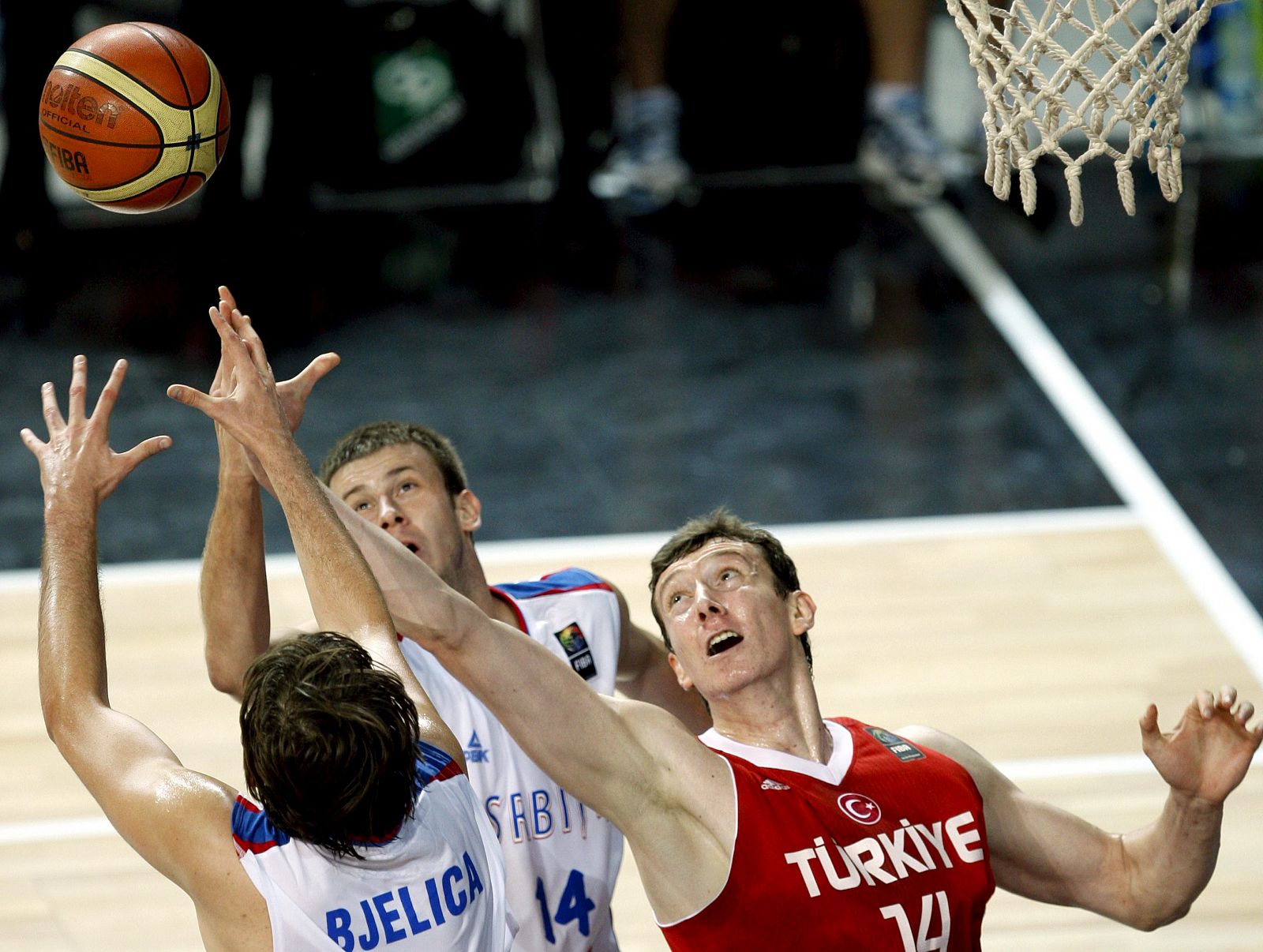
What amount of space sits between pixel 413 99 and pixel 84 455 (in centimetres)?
780

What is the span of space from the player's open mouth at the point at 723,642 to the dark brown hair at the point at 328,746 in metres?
0.91

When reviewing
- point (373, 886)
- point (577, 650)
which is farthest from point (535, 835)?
point (373, 886)

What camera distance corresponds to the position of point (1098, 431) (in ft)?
26.7

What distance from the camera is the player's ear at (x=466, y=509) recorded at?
13.6 ft

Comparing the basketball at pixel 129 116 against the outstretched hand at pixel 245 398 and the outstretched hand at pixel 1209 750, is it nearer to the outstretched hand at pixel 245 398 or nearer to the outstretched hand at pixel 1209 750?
the outstretched hand at pixel 245 398

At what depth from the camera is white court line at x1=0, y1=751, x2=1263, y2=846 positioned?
5.40 m

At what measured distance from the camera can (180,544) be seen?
7.37 m

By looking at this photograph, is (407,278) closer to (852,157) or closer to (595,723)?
(852,157)

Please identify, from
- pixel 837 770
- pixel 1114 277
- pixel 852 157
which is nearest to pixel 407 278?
pixel 852 157

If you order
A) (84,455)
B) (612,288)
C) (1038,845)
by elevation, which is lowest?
(1038,845)

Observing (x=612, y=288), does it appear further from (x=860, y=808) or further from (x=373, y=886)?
(x=373, y=886)

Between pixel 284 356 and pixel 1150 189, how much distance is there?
5.57 metres

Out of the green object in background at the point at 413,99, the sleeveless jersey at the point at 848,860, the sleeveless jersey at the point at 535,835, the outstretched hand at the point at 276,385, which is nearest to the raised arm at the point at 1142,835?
the sleeveless jersey at the point at 848,860

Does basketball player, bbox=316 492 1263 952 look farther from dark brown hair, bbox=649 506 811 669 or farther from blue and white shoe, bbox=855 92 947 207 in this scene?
blue and white shoe, bbox=855 92 947 207
